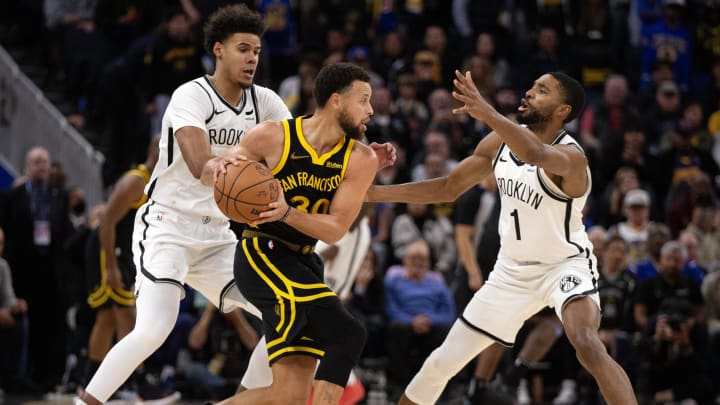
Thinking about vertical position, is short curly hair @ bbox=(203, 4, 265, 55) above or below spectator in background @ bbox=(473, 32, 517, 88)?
above

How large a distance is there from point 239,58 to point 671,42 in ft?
31.2

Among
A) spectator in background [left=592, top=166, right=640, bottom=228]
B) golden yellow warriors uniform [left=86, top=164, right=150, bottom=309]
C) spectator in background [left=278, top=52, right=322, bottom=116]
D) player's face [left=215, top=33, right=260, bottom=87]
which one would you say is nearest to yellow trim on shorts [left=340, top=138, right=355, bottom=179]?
player's face [left=215, top=33, right=260, bottom=87]

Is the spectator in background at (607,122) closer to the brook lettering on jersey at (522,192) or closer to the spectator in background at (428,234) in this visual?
the spectator in background at (428,234)

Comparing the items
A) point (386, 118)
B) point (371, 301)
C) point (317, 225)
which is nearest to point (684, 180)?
point (386, 118)

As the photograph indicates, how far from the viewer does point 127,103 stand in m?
14.6

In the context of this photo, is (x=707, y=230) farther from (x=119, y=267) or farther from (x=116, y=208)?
(x=116, y=208)

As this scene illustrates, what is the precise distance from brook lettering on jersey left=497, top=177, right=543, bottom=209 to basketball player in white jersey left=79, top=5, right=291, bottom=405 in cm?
150

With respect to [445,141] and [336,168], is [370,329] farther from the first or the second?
[336,168]

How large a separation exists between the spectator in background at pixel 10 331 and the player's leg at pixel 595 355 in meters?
6.04

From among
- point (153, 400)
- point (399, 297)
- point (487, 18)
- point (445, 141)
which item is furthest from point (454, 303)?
point (487, 18)

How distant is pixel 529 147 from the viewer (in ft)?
21.0

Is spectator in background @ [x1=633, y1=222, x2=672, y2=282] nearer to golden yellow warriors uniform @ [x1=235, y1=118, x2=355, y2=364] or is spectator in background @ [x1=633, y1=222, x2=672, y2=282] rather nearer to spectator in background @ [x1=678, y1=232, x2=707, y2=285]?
spectator in background @ [x1=678, y1=232, x2=707, y2=285]

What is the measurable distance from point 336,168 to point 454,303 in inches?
229

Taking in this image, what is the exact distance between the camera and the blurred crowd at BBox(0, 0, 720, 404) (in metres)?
11.0
